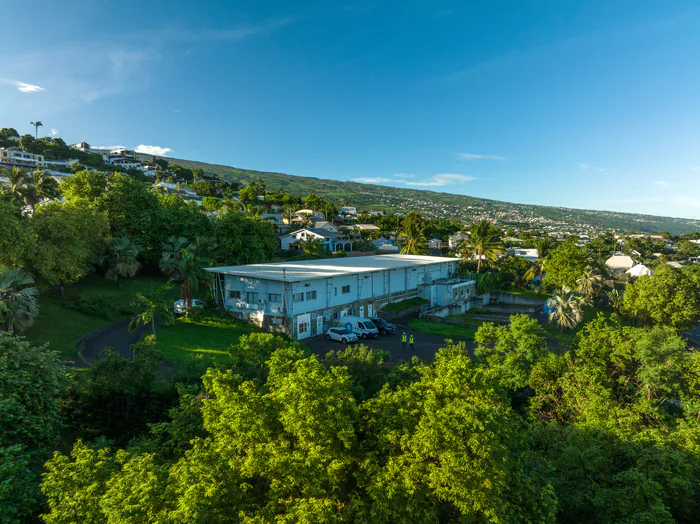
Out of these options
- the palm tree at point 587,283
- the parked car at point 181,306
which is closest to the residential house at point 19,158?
the parked car at point 181,306

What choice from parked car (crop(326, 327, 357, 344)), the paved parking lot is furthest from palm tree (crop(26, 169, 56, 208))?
parked car (crop(326, 327, 357, 344))

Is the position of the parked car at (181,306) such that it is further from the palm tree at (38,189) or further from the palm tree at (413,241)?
the palm tree at (413,241)

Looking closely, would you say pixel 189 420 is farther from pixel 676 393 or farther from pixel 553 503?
pixel 676 393

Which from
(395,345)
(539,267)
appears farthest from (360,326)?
(539,267)

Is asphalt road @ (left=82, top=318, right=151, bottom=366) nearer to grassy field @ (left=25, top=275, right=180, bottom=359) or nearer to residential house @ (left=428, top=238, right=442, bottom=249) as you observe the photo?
grassy field @ (left=25, top=275, right=180, bottom=359)

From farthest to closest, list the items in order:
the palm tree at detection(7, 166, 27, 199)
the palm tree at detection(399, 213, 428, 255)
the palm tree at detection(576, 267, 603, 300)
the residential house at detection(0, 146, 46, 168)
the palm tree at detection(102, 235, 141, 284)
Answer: the residential house at detection(0, 146, 46, 168) → the palm tree at detection(399, 213, 428, 255) → the palm tree at detection(576, 267, 603, 300) → the palm tree at detection(7, 166, 27, 199) → the palm tree at detection(102, 235, 141, 284)

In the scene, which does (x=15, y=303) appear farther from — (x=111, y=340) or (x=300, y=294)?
(x=300, y=294)
